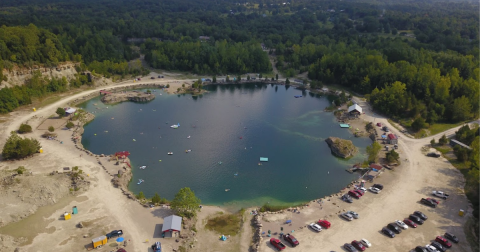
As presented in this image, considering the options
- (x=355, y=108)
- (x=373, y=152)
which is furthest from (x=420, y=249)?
(x=355, y=108)

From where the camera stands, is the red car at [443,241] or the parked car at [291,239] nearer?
the red car at [443,241]

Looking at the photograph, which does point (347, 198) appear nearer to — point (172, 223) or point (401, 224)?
point (401, 224)

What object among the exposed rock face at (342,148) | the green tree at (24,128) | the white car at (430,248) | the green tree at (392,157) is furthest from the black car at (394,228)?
the green tree at (24,128)

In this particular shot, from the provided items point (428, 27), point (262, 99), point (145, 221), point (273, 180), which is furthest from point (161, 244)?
point (428, 27)

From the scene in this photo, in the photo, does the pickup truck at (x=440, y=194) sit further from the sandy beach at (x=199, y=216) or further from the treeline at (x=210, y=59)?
the treeline at (x=210, y=59)

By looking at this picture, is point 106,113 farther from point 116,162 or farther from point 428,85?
point 428,85

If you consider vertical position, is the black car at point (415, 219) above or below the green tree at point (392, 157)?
below
